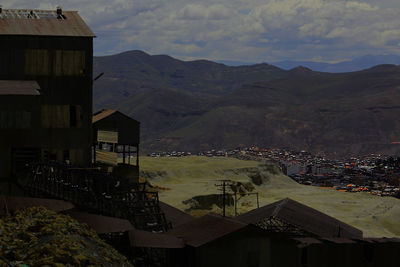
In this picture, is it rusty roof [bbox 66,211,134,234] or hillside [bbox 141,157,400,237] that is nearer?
rusty roof [bbox 66,211,134,234]

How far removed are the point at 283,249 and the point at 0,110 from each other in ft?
58.7

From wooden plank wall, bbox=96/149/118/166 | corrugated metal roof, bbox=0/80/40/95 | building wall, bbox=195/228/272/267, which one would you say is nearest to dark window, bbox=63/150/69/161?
corrugated metal roof, bbox=0/80/40/95

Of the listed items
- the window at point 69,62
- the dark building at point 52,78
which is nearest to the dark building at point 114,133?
the dark building at point 52,78

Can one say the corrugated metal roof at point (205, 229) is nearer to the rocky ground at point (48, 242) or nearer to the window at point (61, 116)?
the rocky ground at point (48, 242)

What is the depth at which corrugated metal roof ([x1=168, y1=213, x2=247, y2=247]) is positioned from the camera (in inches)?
1102

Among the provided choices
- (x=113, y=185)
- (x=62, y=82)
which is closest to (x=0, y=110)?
(x=62, y=82)

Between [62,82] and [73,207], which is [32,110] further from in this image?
[73,207]

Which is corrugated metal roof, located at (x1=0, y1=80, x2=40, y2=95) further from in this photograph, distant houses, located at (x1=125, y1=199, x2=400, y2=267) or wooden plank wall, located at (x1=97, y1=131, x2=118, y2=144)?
distant houses, located at (x1=125, y1=199, x2=400, y2=267)

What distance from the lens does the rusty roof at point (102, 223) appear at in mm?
26422

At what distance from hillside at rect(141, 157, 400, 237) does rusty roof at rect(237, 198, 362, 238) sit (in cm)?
2220

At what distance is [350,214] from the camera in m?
74.1

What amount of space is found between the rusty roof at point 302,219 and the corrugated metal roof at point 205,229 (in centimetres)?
281

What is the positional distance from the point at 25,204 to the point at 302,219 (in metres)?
14.4

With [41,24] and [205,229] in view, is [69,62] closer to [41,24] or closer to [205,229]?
[41,24]
